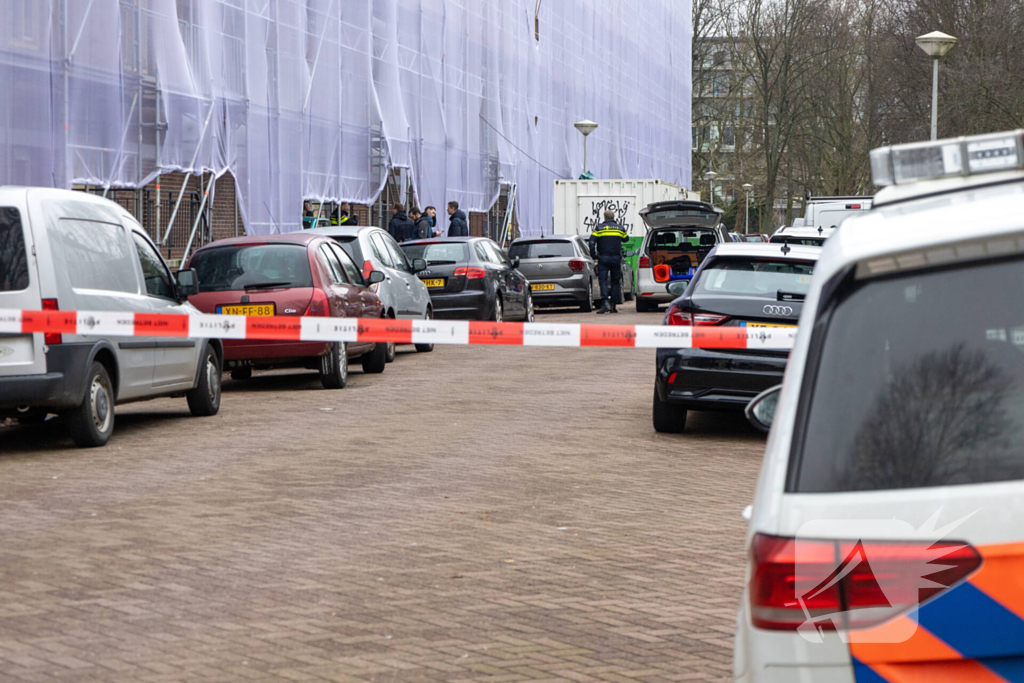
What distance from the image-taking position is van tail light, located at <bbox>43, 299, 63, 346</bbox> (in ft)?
29.5

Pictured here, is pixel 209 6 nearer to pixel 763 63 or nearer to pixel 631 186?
pixel 631 186

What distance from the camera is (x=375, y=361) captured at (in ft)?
52.5

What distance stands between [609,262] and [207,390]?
659 inches

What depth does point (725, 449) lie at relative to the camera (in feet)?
33.1

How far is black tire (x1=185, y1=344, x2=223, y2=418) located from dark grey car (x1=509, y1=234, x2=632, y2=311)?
15.3 metres

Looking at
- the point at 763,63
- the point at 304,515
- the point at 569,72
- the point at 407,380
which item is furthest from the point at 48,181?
the point at 763,63

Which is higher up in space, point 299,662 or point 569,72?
point 569,72

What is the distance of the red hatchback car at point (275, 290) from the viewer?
44.0 feet

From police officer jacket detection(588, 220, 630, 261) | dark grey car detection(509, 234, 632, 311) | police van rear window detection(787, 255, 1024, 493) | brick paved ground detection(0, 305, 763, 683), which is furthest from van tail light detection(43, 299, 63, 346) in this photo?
police officer jacket detection(588, 220, 630, 261)

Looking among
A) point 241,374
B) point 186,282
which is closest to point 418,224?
point 241,374

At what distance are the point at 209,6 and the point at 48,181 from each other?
17.4 ft

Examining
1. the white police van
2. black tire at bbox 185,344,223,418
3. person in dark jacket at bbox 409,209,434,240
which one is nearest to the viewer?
the white police van

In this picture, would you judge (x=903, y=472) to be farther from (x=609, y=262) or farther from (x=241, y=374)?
(x=609, y=262)

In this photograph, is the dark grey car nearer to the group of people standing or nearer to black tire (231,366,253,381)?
the group of people standing
